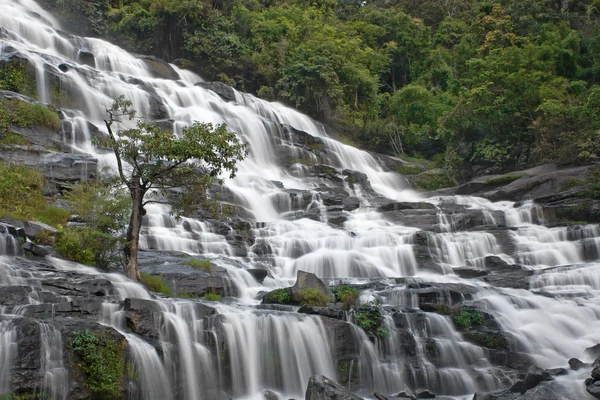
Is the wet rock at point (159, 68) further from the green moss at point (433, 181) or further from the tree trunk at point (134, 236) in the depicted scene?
the tree trunk at point (134, 236)

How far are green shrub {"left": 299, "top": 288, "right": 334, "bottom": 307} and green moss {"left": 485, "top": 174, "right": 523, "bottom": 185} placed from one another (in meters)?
17.0

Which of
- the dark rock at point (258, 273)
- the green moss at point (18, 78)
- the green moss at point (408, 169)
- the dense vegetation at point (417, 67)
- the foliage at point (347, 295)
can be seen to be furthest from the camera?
the green moss at point (408, 169)

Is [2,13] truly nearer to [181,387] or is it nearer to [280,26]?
[280,26]

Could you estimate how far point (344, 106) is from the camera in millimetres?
41031

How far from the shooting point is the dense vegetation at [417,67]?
30.4 meters

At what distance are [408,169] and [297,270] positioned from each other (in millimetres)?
20032

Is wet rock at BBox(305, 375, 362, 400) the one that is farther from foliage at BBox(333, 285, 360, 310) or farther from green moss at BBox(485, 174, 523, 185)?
green moss at BBox(485, 174, 523, 185)

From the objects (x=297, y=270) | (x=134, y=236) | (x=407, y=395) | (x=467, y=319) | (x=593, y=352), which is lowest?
(x=407, y=395)

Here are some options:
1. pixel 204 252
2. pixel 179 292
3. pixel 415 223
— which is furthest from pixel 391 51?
pixel 179 292

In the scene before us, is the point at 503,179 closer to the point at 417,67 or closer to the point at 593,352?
the point at 593,352

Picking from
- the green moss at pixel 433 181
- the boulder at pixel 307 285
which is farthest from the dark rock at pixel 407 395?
the green moss at pixel 433 181

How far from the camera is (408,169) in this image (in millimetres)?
36625

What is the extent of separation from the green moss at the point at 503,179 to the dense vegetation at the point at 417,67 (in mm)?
2227

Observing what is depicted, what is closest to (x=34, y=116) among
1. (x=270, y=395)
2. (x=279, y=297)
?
(x=279, y=297)
